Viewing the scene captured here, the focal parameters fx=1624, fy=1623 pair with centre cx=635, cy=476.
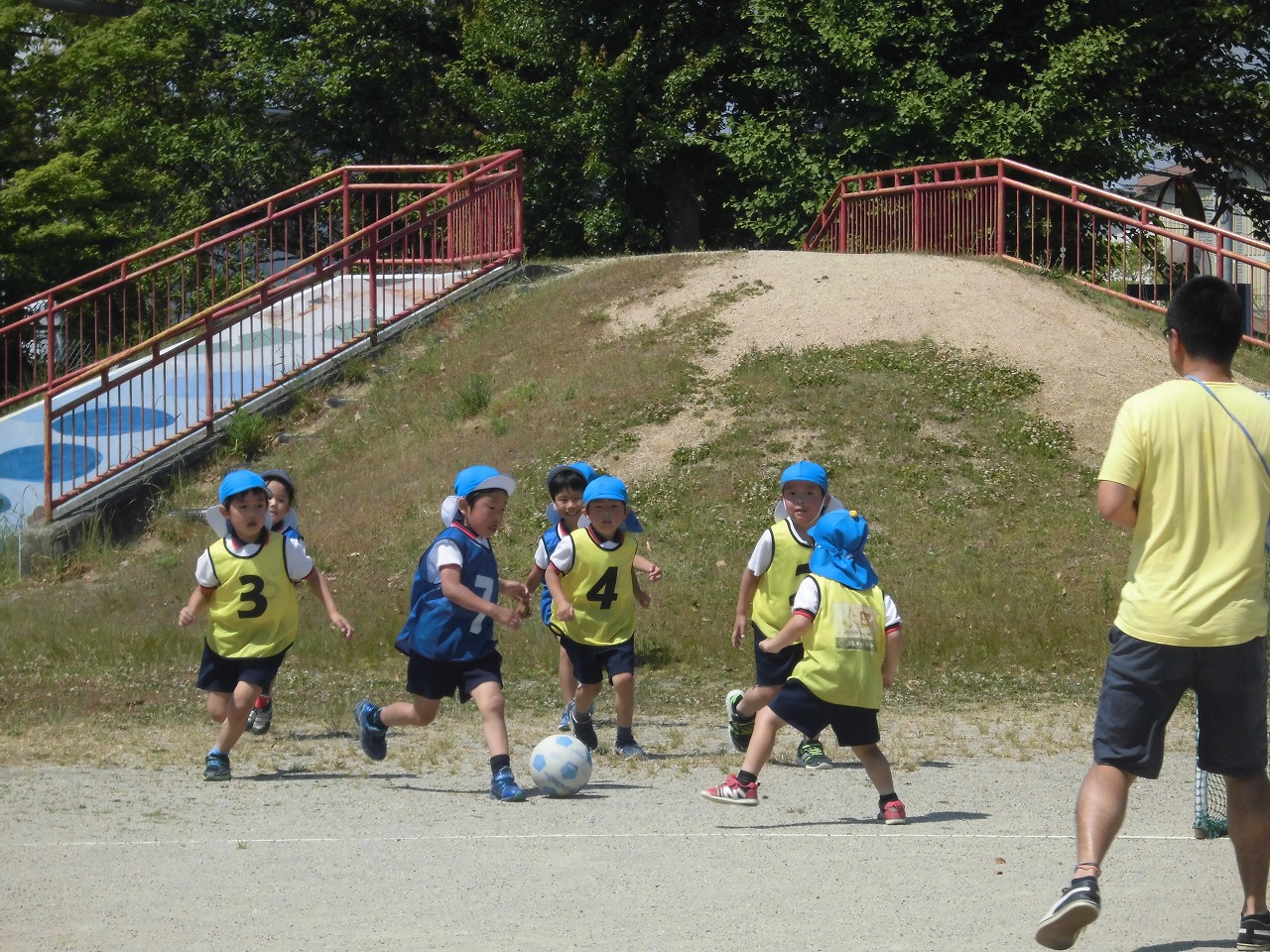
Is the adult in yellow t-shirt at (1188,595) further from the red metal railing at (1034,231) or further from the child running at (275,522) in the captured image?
the red metal railing at (1034,231)

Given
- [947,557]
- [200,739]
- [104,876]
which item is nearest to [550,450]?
[947,557]

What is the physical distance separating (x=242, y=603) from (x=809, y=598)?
3111 millimetres

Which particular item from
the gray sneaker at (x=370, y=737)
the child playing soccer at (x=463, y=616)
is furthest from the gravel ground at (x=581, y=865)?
the child playing soccer at (x=463, y=616)

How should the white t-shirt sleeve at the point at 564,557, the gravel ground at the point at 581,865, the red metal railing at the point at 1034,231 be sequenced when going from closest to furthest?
the gravel ground at the point at 581,865 → the white t-shirt sleeve at the point at 564,557 → the red metal railing at the point at 1034,231

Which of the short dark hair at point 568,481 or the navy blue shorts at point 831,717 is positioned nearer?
the navy blue shorts at point 831,717

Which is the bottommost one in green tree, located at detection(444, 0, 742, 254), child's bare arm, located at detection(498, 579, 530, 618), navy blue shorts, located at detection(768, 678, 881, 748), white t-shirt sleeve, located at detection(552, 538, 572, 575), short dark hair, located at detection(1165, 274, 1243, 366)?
navy blue shorts, located at detection(768, 678, 881, 748)

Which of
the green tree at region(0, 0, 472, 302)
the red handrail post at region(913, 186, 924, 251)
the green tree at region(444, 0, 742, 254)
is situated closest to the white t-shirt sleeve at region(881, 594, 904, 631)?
the red handrail post at region(913, 186, 924, 251)

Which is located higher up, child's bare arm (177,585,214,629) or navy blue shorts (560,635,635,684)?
child's bare arm (177,585,214,629)

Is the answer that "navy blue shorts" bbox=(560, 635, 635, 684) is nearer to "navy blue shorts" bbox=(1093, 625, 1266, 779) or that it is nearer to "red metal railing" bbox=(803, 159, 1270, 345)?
"navy blue shorts" bbox=(1093, 625, 1266, 779)

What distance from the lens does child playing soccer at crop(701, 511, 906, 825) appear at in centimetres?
682

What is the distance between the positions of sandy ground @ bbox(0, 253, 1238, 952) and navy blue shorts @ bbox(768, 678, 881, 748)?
1.20ft

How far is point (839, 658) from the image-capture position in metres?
6.83

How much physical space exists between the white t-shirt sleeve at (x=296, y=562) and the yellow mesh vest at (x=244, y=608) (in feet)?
0.34

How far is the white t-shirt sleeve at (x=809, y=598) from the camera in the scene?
22.5ft
